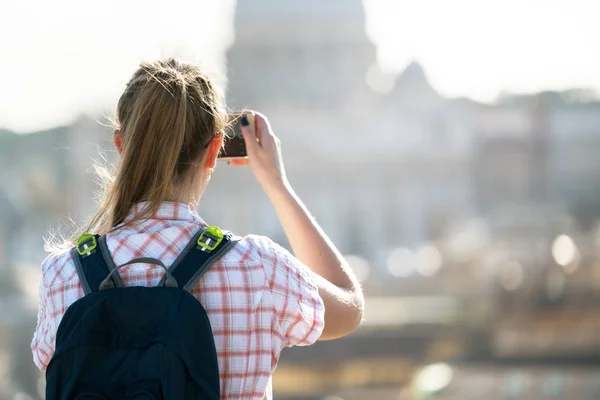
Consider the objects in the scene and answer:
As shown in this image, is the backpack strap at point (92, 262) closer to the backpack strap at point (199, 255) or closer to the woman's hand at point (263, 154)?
the backpack strap at point (199, 255)

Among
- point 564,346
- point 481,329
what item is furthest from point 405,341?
point 564,346

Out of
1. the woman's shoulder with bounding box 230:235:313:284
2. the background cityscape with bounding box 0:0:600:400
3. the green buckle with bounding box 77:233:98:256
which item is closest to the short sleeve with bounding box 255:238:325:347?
the woman's shoulder with bounding box 230:235:313:284

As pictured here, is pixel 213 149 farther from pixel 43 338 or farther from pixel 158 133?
pixel 43 338

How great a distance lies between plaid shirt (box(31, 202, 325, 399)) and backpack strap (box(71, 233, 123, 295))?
0.06 feet

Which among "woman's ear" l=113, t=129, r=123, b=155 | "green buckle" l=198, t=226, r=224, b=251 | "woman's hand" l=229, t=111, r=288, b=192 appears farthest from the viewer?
"woman's hand" l=229, t=111, r=288, b=192

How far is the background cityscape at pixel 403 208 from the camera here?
15109 millimetres

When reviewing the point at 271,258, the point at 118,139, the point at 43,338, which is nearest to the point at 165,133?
the point at 118,139

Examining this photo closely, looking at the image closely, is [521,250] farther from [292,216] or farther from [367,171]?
[292,216]

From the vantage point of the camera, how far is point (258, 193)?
36.6 m

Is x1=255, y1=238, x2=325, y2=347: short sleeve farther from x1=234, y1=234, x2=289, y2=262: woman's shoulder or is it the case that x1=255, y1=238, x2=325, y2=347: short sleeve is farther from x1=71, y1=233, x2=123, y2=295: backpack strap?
x1=71, y1=233, x2=123, y2=295: backpack strap

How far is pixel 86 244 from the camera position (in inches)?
55.6

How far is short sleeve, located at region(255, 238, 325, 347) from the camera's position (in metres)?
1.43

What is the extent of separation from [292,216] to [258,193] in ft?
115

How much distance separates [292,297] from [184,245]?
0.55 feet
